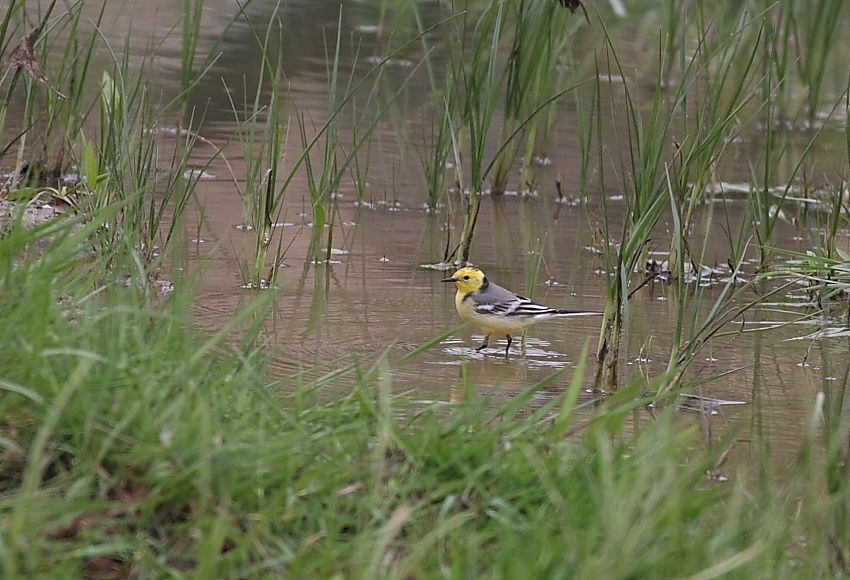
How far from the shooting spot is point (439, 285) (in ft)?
22.3

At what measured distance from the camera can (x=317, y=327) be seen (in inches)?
232

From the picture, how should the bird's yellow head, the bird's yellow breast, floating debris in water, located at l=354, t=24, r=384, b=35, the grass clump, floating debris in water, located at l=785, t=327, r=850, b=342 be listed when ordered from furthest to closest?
floating debris in water, located at l=354, t=24, r=384, b=35 → the bird's yellow head → floating debris in water, located at l=785, t=327, r=850, b=342 → the bird's yellow breast → the grass clump

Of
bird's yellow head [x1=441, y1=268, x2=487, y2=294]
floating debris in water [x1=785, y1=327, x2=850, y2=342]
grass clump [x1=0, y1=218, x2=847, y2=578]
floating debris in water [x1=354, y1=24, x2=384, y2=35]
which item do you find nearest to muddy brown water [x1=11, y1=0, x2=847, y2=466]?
floating debris in water [x1=785, y1=327, x2=850, y2=342]

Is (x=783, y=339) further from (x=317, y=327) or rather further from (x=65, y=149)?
(x=65, y=149)

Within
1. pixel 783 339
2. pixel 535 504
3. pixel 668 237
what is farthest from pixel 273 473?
pixel 668 237

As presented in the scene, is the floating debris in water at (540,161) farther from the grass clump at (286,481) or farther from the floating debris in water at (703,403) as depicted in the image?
the grass clump at (286,481)

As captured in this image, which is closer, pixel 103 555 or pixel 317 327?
pixel 103 555

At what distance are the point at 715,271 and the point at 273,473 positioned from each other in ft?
14.6

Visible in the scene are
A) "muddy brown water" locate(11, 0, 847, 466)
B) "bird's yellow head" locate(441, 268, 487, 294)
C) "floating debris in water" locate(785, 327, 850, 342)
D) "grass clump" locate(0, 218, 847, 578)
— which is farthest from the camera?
"bird's yellow head" locate(441, 268, 487, 294)

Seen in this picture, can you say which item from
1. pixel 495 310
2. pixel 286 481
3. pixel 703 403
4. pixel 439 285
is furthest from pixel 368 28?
pixel 286 481

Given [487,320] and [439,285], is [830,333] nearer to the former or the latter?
[487,320]

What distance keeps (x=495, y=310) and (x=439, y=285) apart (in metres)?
0.89

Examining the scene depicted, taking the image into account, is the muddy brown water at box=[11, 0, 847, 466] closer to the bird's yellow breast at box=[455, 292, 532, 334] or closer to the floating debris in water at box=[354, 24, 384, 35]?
the bird's yellow breast at box=[455, 292, 532, 334]

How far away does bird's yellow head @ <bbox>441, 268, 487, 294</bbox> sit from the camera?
6.23m
